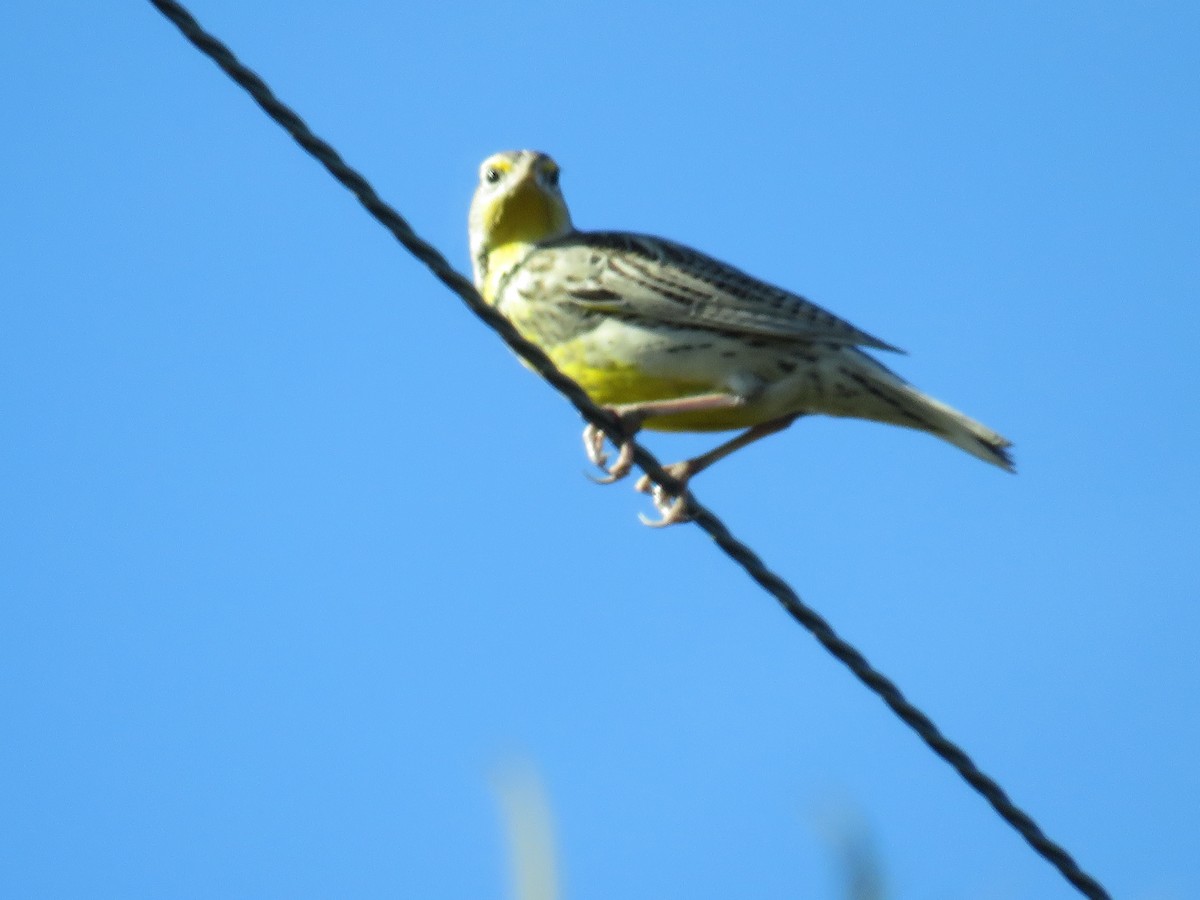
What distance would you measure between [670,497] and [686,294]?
1089 millimetres

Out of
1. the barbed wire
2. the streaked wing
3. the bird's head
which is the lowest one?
the barbed wire

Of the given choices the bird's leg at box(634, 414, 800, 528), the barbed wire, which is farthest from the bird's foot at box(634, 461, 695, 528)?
the barbed wire

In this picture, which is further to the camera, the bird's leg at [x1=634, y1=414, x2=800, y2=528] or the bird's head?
the bird's head

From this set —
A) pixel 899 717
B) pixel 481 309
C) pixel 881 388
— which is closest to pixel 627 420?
pixel 881 388

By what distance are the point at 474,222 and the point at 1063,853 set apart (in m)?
5.81

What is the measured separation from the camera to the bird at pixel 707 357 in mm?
8422

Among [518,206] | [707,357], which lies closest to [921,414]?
[707,357]

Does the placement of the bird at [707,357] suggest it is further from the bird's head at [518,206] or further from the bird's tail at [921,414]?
the bird's head at [518,206]

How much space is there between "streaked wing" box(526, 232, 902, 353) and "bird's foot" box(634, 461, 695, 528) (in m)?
0.69

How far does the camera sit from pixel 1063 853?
521cm

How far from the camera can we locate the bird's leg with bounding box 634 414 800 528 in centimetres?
793

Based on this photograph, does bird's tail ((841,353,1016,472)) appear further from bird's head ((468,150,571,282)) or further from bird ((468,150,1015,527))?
bird's head ((468,150,571,282))

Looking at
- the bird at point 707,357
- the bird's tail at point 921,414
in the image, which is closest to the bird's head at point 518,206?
the bird at point 707,357

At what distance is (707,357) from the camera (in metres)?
8.53
